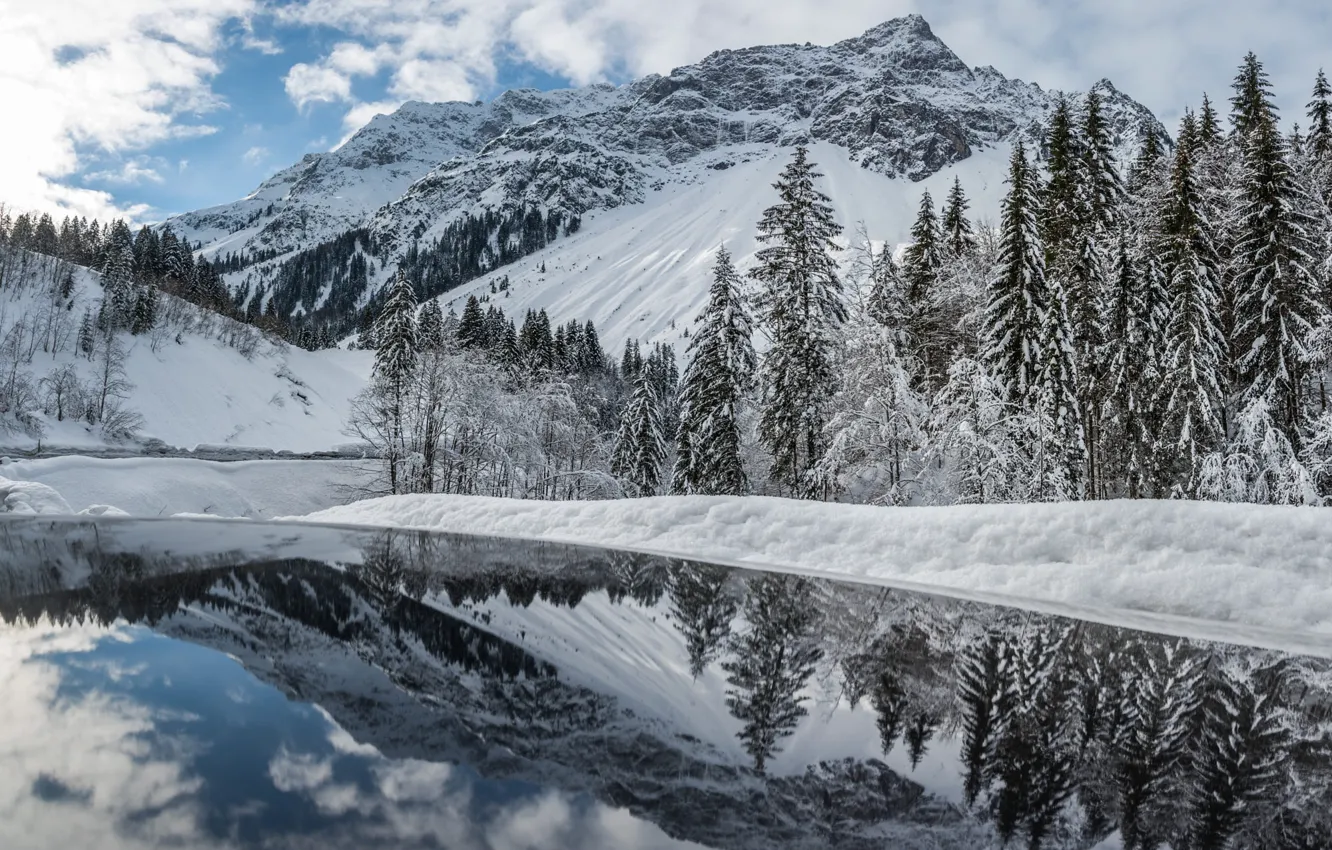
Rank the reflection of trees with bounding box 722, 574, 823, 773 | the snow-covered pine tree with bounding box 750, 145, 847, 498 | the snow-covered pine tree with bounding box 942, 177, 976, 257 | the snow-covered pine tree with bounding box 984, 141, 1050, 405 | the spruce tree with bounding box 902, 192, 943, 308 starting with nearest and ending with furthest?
1. the reflection of trees with bounding box 722, 574, 823, 773
2. the snow-covered pine tree with bounding box 984, 141, 1050, 405
3. the snow-covered pine tree with bounding box 750, 145, 847, 498
4. the spruce tree with bounding box 902, 192, 943, 308
5. the snow-covered pine tree with bounding box 942, 177, 976, 257

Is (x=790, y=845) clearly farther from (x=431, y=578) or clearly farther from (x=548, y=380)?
(x=548, y=380)

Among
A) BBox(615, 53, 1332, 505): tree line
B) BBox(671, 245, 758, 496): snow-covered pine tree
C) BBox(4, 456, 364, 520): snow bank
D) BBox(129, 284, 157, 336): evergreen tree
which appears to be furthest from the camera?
BBox(129, 284, 157, 336): evergreen tree

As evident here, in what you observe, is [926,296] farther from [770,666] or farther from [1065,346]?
[770,666]

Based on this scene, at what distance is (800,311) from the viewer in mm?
25172

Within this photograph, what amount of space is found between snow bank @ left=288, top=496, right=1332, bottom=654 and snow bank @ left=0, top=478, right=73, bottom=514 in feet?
39.6

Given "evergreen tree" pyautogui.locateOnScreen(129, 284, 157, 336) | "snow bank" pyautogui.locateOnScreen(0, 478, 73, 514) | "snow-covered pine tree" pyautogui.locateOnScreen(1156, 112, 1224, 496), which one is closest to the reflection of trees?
"snow bank" pyautogui.locateOnScreen(0, 478, 73, 514)

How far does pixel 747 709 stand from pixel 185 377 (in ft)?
234

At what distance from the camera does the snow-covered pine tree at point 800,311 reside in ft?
82.0

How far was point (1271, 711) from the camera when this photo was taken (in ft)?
13.1

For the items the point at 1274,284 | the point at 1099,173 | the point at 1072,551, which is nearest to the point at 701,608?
the point at 1072,551

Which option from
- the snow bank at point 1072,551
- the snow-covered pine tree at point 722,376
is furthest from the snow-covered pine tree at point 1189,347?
the snow bank at point 1072,551

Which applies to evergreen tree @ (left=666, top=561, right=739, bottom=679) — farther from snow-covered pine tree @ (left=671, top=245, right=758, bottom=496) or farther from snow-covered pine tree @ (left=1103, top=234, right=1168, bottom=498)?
snow-covered pine tree @ (left=1103, top=234, right=1168, bottom=498)

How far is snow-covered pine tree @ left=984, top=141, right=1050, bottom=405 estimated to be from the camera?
22.4 m

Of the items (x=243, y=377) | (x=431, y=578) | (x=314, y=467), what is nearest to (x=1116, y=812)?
(x=431, y=578)
